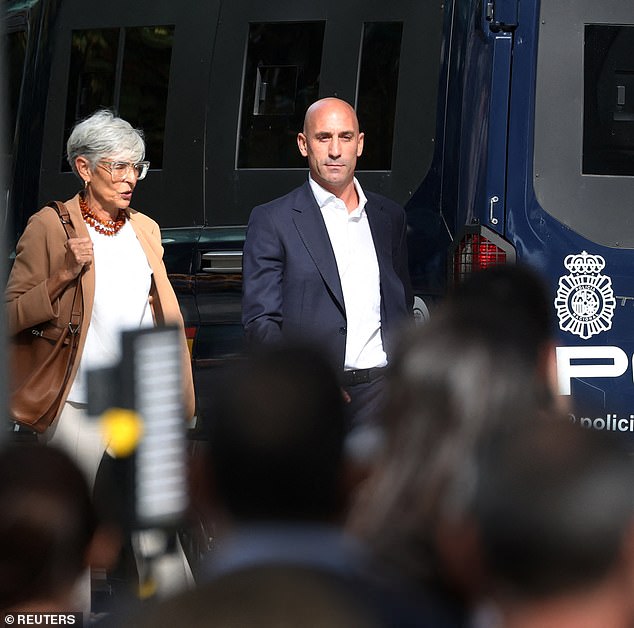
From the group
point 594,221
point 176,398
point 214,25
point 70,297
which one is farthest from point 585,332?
point 176,398

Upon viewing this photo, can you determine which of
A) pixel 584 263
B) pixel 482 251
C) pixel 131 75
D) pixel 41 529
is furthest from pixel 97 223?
pixel 41 529

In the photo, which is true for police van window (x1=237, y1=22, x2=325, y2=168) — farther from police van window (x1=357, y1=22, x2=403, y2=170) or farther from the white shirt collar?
the white shirt collar

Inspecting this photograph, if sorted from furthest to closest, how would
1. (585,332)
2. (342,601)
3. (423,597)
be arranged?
(585,332) → (423,597) → (342,601)

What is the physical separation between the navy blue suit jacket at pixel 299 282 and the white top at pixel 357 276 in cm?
3

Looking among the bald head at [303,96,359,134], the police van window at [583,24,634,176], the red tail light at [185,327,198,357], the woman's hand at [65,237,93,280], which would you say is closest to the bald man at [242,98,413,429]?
the bald head at [303,96,359,134]

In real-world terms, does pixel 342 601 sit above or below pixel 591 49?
below

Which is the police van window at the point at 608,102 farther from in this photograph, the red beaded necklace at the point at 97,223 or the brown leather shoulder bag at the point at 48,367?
the brown leather shoulder bag at the point at 48,367

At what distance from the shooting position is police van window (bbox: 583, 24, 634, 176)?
6.23 metres

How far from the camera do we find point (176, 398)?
8.81ft

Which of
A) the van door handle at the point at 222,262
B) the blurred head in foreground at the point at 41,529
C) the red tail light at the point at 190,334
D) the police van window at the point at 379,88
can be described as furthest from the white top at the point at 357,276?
the blurred head in foreground at the point at 41,529

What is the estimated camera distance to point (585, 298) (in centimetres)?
612

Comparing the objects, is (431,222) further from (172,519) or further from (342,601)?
(342,601)

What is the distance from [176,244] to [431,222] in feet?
5.37

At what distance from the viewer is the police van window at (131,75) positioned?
7.89 metres
